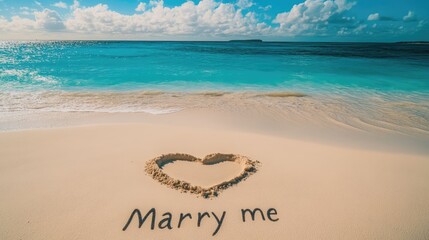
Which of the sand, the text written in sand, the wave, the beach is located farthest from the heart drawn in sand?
the wave

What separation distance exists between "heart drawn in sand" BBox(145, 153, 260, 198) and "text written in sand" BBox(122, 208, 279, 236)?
15.8 inches

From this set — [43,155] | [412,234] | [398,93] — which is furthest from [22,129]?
[398,93]

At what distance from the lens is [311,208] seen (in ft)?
11.4

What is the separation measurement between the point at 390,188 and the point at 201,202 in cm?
311

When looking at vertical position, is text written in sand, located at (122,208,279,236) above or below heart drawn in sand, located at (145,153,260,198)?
below

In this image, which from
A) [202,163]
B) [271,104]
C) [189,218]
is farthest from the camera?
[271,104]

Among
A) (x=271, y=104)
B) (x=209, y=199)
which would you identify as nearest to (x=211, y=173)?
(x=209, y=199)

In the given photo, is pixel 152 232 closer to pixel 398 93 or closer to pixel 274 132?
pixel 274 132

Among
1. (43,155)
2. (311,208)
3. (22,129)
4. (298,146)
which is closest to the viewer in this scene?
(311,208)

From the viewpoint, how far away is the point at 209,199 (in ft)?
11.7

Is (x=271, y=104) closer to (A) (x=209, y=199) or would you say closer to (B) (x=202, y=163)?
(B) (x=202, y=163)

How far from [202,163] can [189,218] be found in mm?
1409

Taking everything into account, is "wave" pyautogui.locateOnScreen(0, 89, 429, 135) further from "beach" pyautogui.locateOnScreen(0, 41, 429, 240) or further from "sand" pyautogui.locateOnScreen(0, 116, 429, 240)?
"sand" pyautogui.locateOnScreen(0, 116, 429, 240)

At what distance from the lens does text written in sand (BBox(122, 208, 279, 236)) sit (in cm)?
312
